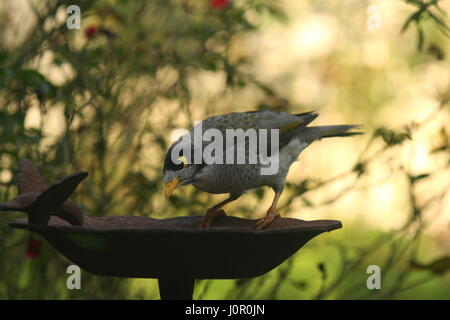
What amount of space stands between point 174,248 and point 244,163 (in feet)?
2.53

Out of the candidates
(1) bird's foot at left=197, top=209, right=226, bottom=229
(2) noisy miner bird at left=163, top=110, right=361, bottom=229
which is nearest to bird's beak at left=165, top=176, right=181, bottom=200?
(2) noisy miner bird at left=163, top=110, right=361, bottom=229

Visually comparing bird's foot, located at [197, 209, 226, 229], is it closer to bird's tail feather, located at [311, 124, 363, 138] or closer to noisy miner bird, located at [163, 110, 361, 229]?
noisy miner bird, located at [163, 110, 361, 229]

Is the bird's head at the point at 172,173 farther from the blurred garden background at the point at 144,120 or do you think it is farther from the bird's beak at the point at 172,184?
the blurred garden background at the point at 144,120

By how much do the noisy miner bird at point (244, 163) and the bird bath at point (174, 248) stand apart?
299 mm

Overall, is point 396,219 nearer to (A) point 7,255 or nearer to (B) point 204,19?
(B) point 204,19

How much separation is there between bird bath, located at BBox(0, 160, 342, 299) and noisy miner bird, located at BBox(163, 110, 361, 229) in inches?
11.8

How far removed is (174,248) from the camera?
2.41m

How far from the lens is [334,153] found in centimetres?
812

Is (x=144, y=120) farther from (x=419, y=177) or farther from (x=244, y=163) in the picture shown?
(x=419, y=177)

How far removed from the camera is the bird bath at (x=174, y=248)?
234 cm
